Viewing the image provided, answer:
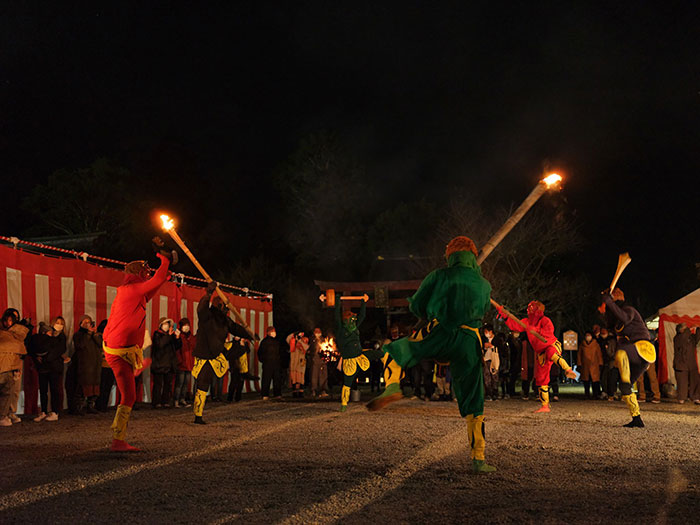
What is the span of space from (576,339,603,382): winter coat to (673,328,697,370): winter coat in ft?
5.78

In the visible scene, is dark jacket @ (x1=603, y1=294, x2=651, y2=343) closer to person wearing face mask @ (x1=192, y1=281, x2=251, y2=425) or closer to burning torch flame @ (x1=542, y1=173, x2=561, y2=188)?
burning torch flame @ (x1=542, y1=173, x2=561, y2=188)

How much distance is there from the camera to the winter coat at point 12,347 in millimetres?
9805

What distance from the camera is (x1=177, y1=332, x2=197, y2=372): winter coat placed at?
14.0 m

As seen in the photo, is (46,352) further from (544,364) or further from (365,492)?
(544,364)

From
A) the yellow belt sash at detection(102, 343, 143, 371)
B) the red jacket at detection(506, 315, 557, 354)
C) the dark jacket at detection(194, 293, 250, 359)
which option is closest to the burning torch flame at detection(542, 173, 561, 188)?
the yellow belt sash at detection(102, 343, 143, 371)

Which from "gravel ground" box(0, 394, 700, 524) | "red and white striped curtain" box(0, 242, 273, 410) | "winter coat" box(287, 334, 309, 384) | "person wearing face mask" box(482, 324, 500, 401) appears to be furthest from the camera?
"winter coat" box(287, 334, 309, 384)

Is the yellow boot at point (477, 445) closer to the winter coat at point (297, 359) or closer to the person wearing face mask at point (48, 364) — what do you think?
the person wearing face mask at point (48, 364)

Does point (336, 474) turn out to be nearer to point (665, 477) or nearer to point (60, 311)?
point (665, 477)

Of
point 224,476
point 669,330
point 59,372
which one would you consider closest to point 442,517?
point 224,476

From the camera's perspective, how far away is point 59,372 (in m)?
10.9

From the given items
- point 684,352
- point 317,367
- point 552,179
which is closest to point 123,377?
point 552,179

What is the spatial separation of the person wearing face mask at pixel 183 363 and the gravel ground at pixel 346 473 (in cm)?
392

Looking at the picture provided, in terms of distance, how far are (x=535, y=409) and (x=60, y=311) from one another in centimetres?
928

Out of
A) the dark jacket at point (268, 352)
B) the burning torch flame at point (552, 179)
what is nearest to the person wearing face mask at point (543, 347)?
the burning torch flame at point (552, 179)
